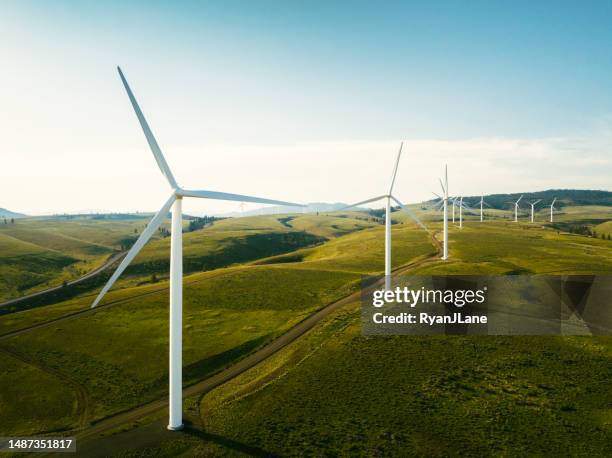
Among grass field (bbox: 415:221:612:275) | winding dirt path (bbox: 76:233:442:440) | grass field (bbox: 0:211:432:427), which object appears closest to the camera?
winding dirt path (bbox: 76:233:442:440)

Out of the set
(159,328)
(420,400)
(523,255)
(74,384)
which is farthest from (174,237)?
(523,255)

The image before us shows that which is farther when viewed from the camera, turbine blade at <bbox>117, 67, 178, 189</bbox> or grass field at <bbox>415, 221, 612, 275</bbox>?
grass field at <bbox>415, 221, 612, 275</bbox>

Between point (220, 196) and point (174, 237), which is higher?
point (220, 196)

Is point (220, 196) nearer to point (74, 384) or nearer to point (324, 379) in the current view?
point (324, 379)

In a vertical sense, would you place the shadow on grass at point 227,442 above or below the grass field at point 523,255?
below

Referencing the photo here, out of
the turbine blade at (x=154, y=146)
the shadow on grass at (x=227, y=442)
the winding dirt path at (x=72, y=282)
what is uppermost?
the turbine blade at (x=154, y=146)

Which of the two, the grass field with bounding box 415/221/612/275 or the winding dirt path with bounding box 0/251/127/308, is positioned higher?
the grass field with bounding box 415/221/612/275

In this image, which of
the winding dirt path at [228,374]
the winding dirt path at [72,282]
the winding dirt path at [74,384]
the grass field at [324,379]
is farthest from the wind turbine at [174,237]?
the winding dirt path at [72,282]

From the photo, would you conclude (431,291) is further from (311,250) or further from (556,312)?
(311,250)

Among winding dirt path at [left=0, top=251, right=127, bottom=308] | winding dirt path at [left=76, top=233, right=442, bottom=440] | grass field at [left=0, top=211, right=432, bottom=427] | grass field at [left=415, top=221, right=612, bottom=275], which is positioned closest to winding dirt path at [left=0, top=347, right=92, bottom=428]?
grass field at [left=0, top=211, right=432, bottom=427]

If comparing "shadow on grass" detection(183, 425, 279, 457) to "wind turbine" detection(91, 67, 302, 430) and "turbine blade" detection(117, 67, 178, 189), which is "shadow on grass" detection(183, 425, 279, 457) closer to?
"wind turbine" detection(91, 67, 302, 430)

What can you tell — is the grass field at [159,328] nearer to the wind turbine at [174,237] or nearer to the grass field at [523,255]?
the wind turbine at [174,237]

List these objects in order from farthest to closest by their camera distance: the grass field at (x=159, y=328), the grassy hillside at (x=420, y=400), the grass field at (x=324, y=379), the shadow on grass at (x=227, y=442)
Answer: the grass field at (x=159, y=328), the grass field at (x=324, y=379), the grassy hillside at (x=420, y=400), the shadow on grass at (x=227, y=442)
